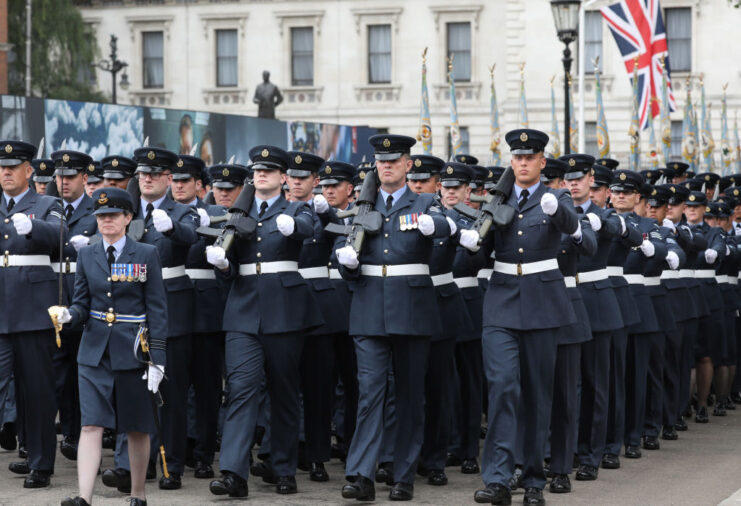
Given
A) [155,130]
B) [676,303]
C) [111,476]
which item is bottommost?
[111,476]

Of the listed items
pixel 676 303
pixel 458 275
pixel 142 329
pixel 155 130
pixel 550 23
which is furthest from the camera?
pixel 550 23

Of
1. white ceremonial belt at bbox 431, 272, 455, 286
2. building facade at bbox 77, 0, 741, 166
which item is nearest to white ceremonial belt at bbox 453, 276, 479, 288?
white ceremonial belt at bbox 431, 272, 455, 286

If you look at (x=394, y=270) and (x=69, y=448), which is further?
(x=69, y=448)

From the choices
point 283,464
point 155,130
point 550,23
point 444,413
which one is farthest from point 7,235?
point 550,23

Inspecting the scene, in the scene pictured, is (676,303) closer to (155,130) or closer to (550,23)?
(155,130)

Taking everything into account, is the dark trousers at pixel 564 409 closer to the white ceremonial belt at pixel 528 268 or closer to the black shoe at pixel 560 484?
the black shoe at pixel 560 484

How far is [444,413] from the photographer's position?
424 inches

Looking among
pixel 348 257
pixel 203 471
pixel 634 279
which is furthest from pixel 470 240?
pixel 634 279

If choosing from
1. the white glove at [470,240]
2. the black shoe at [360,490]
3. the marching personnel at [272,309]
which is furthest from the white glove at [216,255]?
the black shoe at [360,490]

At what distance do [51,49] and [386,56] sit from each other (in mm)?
11085

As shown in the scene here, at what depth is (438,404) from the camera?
10766mm

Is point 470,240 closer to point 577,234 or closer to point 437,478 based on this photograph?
point 577,234

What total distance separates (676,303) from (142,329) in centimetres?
602

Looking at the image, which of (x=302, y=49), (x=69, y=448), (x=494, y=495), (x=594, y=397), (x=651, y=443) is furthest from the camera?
(x=302, y=49)
